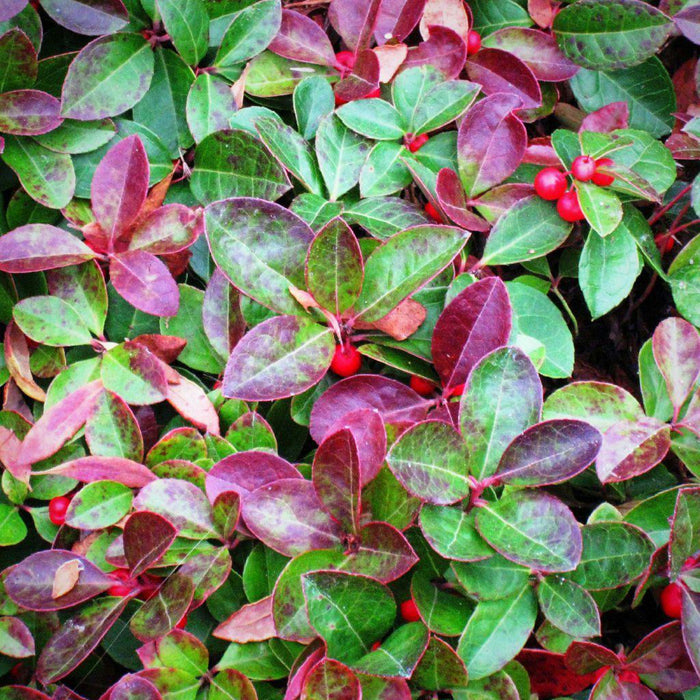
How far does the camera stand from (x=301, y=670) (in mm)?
928

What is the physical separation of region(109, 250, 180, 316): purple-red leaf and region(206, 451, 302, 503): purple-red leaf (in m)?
0.27

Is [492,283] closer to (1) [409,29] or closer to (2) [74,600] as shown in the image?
(1) [409,29]

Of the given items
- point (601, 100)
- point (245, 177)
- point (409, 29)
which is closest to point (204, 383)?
point (245, 177)

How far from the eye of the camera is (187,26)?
4.22 feet

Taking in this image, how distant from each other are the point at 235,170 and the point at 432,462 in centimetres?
62

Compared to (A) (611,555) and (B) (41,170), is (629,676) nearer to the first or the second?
(A) (611,555)

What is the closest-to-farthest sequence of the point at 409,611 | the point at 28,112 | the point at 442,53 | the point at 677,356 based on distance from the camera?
the point at 409,611
the point at 677,356
the point at 28,112
the point at 442,53

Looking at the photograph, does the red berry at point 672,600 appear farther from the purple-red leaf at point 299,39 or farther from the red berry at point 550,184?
the purple-red leaf at point 299,39

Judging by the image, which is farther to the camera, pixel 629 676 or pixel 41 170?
pixel 41 170

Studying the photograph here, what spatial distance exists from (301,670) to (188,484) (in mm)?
306

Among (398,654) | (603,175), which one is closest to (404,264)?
(603,175)

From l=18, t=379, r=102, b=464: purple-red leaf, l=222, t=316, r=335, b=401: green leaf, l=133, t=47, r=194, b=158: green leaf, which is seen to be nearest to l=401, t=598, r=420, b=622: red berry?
l=222, t=316, r=335, b=401: green leaf

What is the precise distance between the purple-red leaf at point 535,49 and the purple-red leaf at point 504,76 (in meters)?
0.05

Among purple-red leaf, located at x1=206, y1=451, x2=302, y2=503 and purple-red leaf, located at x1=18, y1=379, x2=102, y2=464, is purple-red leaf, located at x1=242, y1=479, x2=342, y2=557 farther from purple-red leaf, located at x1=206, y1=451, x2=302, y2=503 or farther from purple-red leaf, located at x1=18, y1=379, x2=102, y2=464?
purple-red leaf, located at x1=18, y1=379, x2=102, y2=464
